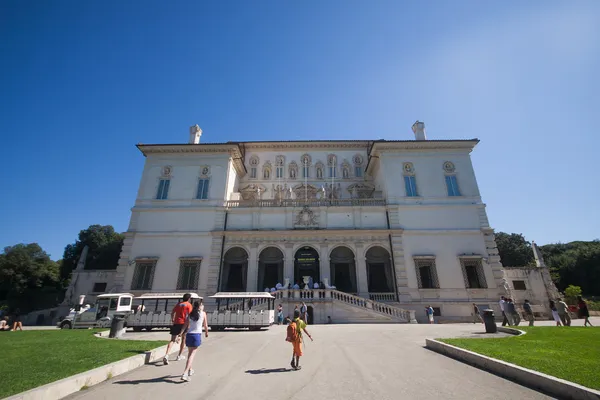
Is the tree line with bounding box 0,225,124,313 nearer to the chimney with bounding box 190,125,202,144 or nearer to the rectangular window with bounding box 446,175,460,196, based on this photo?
the chimney with bounding box 190,125,202,144

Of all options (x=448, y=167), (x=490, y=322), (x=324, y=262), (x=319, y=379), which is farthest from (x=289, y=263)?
(x=319, y=379)

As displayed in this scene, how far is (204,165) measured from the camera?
95.0ft

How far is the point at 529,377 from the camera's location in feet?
17.7

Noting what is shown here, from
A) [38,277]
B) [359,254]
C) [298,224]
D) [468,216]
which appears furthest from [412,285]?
[38,277]

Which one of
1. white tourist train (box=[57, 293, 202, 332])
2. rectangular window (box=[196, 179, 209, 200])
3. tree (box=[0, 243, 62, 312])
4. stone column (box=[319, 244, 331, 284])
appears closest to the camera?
white tourist train (box=[57, 293, 202, 332])

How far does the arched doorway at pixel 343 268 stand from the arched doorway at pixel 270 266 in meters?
5.17

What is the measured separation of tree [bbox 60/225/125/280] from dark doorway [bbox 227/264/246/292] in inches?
1192

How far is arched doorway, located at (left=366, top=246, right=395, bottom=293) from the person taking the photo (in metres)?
26.7

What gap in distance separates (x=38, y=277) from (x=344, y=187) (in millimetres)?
44206

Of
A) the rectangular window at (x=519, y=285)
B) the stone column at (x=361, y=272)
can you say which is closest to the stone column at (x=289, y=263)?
the stone column at (x=361, y=272)

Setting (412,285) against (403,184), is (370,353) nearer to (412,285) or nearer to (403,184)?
(412,285)

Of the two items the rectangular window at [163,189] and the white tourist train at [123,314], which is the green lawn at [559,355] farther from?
the rectangular window at [163,189]

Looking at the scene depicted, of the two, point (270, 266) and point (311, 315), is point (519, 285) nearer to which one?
point (311, 315)

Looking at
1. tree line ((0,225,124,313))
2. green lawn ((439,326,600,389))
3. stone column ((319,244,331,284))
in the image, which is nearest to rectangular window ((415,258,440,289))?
stone column ((319,244,331,284))
